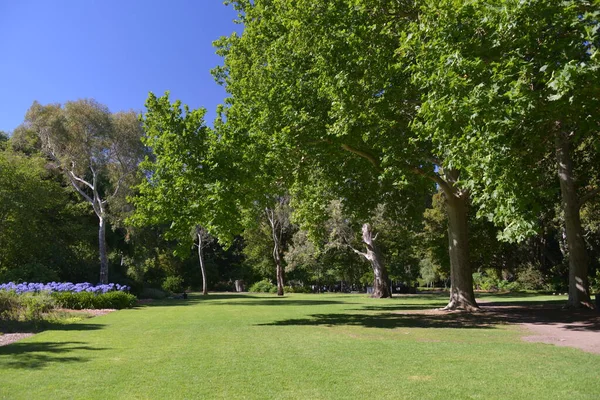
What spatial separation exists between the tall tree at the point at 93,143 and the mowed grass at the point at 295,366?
78.3ft

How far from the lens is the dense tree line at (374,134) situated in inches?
391

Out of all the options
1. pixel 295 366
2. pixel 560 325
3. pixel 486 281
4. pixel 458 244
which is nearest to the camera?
pixel 295 366

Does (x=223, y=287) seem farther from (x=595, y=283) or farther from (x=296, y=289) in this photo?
(x=595, y=283)

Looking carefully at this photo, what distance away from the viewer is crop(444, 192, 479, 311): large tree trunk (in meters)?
19.2

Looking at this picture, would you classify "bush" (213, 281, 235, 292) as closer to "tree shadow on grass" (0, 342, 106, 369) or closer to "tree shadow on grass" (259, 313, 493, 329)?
"tree shadow on grass" (259, 313, 493, 329)

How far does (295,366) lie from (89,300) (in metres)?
17.5

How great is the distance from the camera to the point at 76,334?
12648 mm

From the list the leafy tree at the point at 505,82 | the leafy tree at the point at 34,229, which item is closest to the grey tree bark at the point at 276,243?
the leafy tree at the point at 34,229

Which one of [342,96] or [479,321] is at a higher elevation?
[342,96]

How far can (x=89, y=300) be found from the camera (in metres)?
22.2

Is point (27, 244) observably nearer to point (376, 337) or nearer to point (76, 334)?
point (76, 334)

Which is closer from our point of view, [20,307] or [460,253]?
[20,307]

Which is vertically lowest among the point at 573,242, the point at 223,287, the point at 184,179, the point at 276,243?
the point at 223,287

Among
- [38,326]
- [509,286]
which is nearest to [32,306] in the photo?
[38,326]
